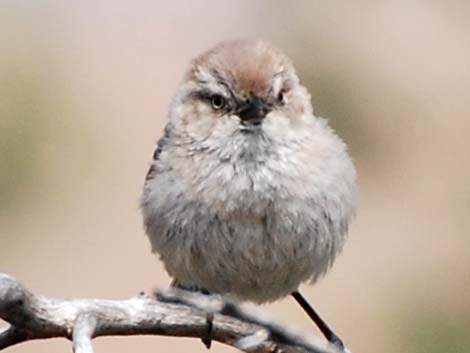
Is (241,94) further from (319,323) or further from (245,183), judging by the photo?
(319,323)

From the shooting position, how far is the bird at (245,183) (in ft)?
8.91

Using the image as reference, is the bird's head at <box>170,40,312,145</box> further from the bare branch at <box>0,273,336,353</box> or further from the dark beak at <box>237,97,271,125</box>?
the bare branch at <box>0,273,336,353</box>

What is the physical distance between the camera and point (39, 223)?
4930 millimetres

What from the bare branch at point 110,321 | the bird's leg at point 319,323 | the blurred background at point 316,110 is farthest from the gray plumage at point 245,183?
the blurred background at point 316,110

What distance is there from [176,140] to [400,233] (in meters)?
2.27

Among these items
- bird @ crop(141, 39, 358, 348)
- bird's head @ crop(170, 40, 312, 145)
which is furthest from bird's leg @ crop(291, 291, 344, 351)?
bird's head @ crop(170, 40, 312, 145)

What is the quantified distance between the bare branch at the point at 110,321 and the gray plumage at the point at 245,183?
0.40m

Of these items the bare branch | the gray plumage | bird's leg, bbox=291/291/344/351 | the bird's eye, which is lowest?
the bare branch

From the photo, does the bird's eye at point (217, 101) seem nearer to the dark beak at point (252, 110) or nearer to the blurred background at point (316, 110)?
the dark beak at point (252, 110)

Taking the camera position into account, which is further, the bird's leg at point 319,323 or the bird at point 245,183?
the bird's leg at point 319,323

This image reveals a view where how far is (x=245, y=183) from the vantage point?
8.90 ft

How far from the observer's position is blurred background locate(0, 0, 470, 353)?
15.2 feet

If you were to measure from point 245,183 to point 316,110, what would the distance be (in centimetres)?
167

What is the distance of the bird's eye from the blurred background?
1.69m
